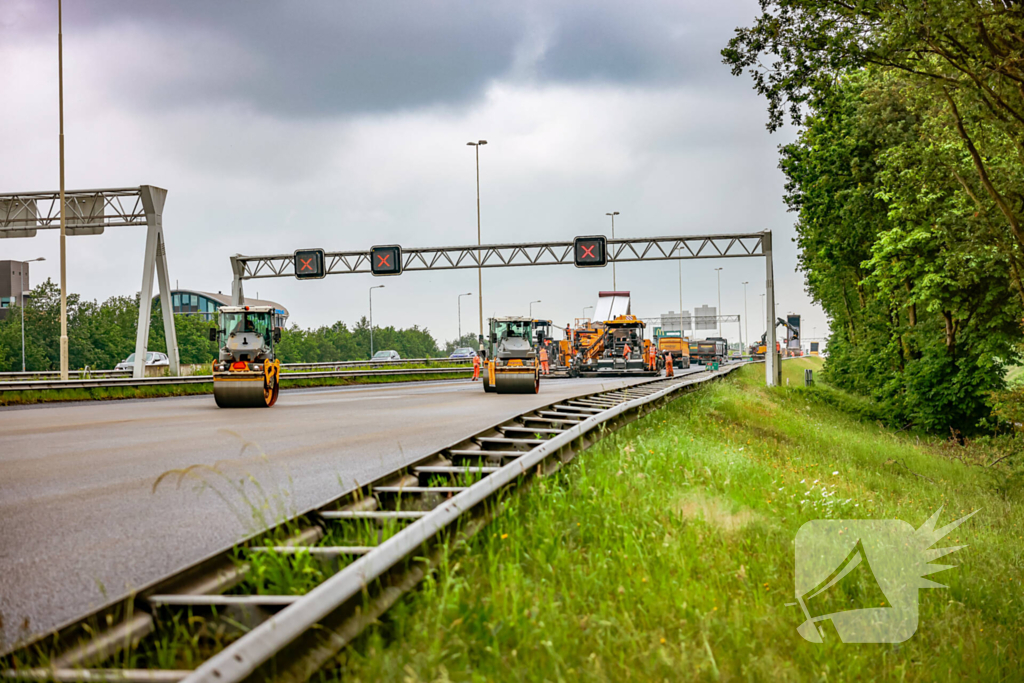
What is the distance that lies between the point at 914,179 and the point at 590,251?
18.0 metres

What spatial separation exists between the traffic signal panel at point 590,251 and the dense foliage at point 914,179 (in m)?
9.13

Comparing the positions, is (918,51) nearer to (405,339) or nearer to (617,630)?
(617,630)

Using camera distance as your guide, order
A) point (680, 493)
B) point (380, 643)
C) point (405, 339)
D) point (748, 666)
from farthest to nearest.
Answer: point (405, 339), point (680, 493), point (748, 666), point (380, 643)

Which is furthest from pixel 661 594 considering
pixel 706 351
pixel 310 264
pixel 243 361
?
pixel 706 351

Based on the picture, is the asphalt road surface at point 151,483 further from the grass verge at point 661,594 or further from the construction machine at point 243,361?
the construction machine at point 243,361

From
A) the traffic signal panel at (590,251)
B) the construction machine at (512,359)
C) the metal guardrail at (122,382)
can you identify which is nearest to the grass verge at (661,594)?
the construction machine at (512,359)

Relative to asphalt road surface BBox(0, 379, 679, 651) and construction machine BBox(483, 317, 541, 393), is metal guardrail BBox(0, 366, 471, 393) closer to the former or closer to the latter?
asphalt road surface BBox(0, 379, 679, 651)

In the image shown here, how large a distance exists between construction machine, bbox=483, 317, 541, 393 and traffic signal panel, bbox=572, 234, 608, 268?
14.3 meters

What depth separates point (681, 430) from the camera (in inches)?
465

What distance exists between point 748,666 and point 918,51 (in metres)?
12.4

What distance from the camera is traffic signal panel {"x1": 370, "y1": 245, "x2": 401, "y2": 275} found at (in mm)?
40344

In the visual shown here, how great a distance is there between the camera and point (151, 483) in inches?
313

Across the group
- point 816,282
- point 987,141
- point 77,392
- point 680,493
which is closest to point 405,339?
point 816,282

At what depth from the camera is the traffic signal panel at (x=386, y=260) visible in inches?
1588
